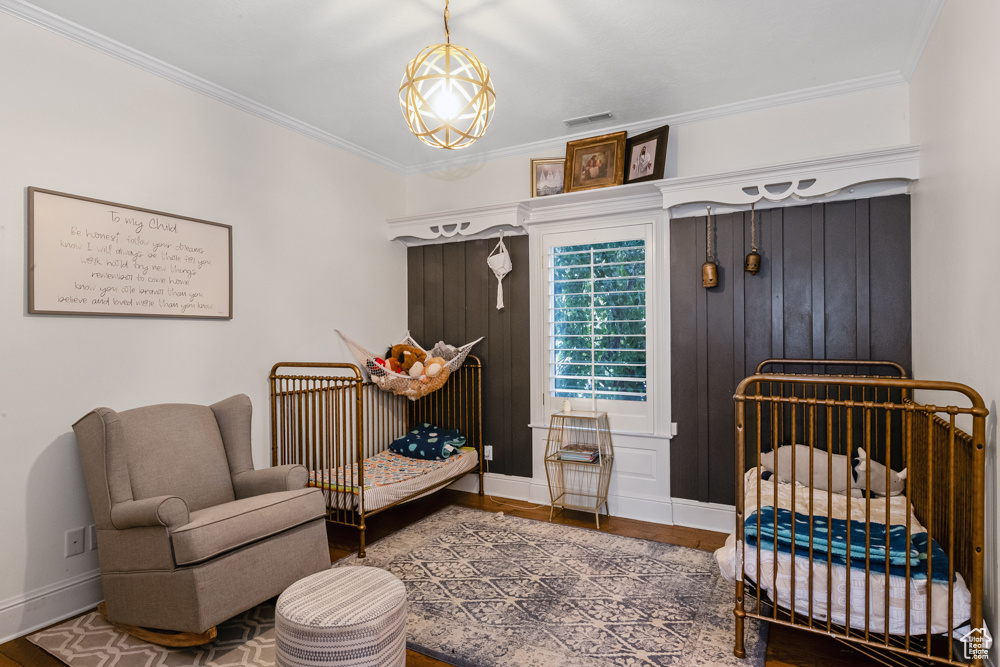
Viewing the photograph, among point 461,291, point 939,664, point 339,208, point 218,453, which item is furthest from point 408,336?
point 939,664

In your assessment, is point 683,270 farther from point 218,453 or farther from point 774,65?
point 218,453

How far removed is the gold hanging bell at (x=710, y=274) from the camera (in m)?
3.31

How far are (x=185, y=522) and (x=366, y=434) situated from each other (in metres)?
1.95

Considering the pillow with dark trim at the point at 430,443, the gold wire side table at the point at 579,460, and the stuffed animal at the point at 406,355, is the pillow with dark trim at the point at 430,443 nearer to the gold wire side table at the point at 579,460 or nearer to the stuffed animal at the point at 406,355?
the stuffed animal at the point at 406,355

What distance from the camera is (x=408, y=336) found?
4324 millimetres

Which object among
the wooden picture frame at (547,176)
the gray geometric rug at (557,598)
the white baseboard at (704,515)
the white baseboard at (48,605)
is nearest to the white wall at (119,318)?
the white baseboard at (48,605)

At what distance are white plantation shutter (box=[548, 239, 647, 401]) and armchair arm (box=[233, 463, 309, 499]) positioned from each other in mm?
1882

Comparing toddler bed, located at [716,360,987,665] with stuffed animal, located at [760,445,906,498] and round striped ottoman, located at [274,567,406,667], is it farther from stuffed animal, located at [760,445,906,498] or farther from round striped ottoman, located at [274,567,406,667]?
round striped ottoman, located at [274,567,406,667]

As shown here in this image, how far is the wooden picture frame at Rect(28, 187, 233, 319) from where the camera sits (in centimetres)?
241

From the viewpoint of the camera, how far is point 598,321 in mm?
3773

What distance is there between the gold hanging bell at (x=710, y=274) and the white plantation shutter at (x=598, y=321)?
1.35 ft

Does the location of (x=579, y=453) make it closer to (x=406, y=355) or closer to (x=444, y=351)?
(x=444, y=351)

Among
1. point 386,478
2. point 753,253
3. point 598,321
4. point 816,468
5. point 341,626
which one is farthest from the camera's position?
point 598,321

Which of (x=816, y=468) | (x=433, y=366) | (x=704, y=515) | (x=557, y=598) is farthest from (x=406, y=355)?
(x=816, y=468)
